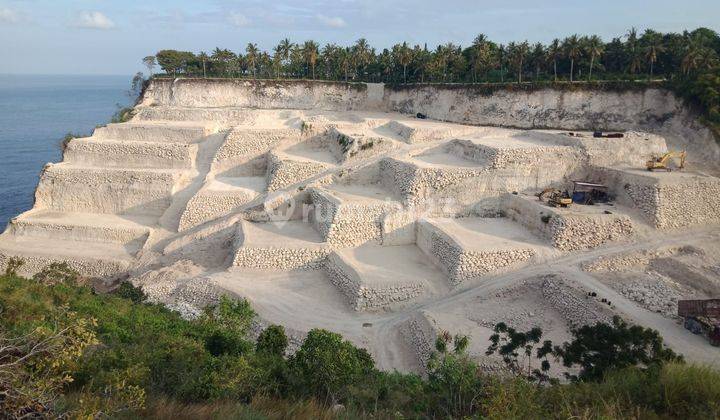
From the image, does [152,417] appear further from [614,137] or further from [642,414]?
[614,137]

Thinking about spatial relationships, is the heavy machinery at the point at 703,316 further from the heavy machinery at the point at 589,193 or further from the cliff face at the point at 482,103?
the cliff face at the point at 482,103

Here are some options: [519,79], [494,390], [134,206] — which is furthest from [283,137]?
[494,390]

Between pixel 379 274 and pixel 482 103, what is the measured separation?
2150 centimetres

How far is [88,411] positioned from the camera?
5801 mm

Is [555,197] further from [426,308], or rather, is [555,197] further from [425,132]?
[425,132]

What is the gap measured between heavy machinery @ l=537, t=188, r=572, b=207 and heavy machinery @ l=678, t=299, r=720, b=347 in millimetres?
7280

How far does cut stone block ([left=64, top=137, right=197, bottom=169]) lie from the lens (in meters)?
29.8

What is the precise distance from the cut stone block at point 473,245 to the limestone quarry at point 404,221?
9 cm

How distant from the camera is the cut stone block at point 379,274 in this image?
18.9m

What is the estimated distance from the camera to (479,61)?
126 feet

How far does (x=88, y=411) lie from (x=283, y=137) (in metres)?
26.5

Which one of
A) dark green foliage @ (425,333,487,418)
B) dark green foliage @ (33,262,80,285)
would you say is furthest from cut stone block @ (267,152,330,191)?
dark green foliage @ (425,333,487,418)

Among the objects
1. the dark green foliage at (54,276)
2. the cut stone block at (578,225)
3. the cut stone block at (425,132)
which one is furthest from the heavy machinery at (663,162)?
the dark green foliage at (54,276)

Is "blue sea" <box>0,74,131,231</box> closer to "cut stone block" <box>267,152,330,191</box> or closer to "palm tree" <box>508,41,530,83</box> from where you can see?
"cut stone block" <box>267,152,330,191</box>
